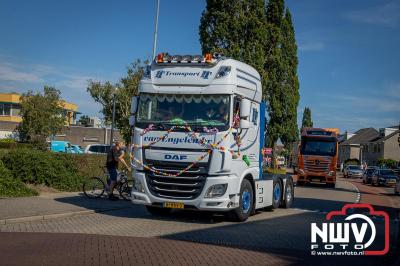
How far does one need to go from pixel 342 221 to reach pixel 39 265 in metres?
7.28

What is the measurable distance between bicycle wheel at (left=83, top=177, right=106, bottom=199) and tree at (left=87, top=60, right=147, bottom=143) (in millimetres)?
23113

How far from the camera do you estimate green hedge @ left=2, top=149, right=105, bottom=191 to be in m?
16.3

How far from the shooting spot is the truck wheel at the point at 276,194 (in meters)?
15.1

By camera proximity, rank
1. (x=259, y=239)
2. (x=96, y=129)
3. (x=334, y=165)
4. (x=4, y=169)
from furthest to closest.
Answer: (x=96, y=129)
(x=334, y=165)
(x=4, y=169)
(x=259, y=239)

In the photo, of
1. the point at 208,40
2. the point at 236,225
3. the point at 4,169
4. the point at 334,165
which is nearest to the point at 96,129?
the point at 208,40

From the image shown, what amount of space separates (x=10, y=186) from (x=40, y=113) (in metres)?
37.2

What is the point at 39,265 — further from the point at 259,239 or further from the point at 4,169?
the point at 4,169

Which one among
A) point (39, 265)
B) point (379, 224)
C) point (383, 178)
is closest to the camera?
point (39, 265)

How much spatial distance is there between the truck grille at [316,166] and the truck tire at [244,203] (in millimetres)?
18423

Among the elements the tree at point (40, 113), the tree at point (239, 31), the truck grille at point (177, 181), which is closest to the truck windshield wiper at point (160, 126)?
the truck grille at point (177, 181)

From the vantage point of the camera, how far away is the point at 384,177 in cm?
4050

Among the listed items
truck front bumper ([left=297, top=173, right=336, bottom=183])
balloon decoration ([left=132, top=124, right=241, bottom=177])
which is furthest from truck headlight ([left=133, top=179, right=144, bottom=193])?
truck front bumper ([left=297, top=173, right=336, bottom=183])

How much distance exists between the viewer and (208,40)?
3409 cm

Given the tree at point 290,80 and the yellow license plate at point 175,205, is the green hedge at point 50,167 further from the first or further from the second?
the tree at point 290,80
